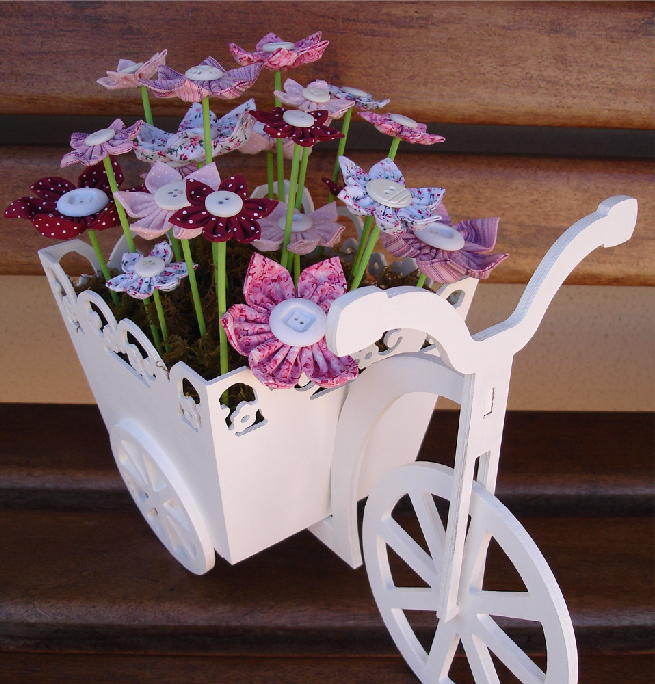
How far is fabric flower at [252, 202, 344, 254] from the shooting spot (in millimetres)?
588

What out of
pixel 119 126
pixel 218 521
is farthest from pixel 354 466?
pixel 119 126

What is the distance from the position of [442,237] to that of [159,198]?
23cm

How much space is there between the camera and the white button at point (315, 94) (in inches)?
21.2

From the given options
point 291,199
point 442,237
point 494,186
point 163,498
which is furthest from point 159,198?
point 494,186

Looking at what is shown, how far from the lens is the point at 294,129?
50cm

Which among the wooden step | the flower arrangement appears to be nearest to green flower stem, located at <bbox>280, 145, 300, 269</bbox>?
the flower arrangement

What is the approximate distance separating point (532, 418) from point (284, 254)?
563mm

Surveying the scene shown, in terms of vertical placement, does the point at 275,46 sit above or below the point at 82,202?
above

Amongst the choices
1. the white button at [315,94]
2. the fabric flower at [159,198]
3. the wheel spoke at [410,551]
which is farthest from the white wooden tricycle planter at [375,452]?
the white button at [315,94]

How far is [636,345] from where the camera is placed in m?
1.13

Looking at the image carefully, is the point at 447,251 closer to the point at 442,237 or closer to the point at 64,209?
the point at 442,237

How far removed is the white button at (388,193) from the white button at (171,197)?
5.7 inches

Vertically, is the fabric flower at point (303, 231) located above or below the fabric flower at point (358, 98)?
below

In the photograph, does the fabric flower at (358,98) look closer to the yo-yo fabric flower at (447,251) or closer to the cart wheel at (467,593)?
the yo-yo fabric flower at (447,251)
